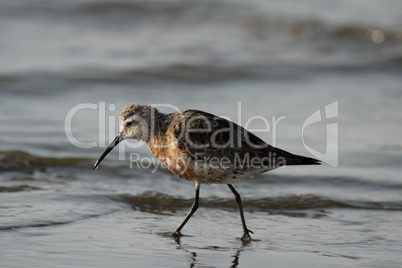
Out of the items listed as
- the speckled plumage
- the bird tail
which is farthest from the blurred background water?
the bird tail

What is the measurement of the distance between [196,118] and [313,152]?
301cm

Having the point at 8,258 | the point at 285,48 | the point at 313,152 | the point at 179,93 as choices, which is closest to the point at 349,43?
the point at 285,48

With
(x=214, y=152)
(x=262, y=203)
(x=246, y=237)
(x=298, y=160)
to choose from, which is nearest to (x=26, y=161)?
(x=262, y=203)

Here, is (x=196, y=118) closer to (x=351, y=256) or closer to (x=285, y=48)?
(x=351, y=256)

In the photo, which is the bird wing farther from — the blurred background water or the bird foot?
the blurred background water

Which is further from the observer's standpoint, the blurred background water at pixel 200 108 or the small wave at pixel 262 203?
the small wave at pixel 262 203

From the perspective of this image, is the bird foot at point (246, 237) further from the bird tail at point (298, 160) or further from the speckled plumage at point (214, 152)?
the bird tail at point (298, 160)

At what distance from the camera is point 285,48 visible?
1504cm

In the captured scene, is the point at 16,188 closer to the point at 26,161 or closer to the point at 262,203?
the point at 26,161

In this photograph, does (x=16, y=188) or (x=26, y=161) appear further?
(x=26, y=161)

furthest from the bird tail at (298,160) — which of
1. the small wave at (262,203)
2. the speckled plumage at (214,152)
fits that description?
the small wave at (262,203)

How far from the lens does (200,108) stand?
429 inches

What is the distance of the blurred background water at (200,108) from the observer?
6023 millimetres

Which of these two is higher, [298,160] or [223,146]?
[223,146]
